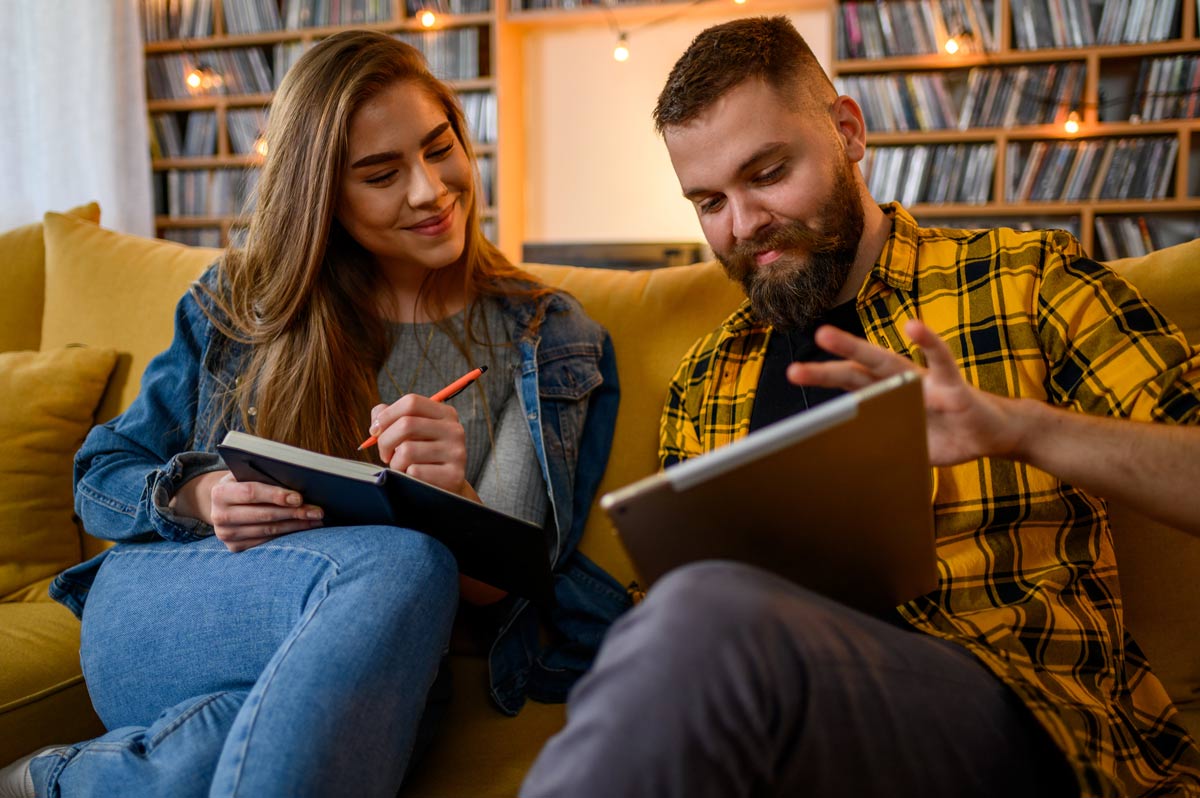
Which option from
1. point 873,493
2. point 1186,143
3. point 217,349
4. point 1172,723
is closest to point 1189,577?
point 1172,723

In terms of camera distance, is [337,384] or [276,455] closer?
[276,455]

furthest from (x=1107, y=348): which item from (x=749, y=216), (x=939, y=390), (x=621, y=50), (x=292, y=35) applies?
(x=292, y=35)

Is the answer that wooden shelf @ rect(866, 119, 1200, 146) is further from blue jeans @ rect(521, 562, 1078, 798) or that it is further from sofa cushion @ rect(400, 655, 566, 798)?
blue jeans @ rect(521, 562, 1078, 798)

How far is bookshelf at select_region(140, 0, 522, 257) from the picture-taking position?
396 cm

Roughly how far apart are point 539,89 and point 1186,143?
96.1 inches

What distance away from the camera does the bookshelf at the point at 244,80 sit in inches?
156

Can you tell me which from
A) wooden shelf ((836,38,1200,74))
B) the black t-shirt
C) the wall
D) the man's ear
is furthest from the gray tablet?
the wall

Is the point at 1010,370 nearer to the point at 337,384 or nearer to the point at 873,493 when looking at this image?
the point at 873,493

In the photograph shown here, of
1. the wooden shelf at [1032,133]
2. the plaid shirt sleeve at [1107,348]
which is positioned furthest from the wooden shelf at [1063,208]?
the plaid shirt sleeve at [1107,348]

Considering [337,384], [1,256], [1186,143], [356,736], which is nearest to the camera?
[356,736]

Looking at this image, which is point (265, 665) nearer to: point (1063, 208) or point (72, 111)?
point (72, 111)

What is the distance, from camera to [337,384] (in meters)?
1.32

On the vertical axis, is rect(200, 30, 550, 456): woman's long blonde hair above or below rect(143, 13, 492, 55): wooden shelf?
below

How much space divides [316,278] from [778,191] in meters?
0.66
